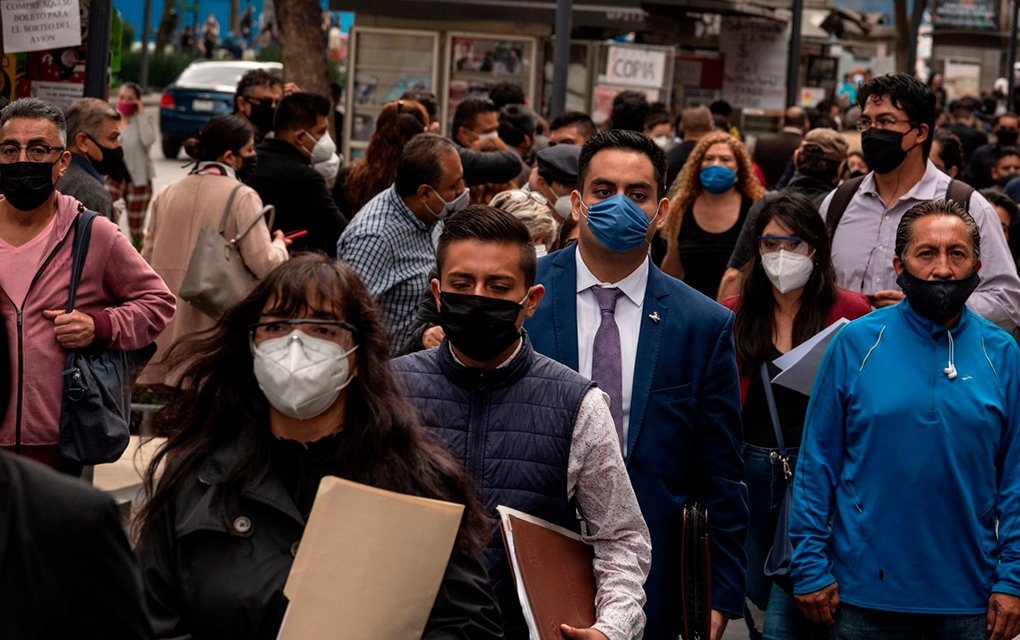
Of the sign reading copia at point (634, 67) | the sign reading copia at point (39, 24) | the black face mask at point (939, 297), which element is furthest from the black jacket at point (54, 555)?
the sign reading copia at point (634, 67)

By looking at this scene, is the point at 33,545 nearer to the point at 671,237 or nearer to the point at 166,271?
the point at 166,271

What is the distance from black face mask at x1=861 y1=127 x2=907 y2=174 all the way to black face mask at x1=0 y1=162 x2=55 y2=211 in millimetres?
3028

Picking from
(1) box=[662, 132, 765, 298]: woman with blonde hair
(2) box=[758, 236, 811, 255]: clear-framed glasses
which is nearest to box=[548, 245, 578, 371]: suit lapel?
(2) box=[758, 236, 811, 255]: clear-framed glasses

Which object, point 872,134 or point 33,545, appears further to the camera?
point 872,134

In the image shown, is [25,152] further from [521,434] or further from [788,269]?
[521,434]

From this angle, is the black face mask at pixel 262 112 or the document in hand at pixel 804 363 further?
the black face mask at pixel 262 112

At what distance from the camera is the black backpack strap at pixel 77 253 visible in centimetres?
622

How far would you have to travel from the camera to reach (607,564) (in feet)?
13.1

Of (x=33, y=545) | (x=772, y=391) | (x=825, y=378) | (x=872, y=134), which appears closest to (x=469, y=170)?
(x=872, y=134)

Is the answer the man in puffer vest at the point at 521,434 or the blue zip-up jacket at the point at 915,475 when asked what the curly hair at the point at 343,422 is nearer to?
the man in puffer vest at the point at 521,434

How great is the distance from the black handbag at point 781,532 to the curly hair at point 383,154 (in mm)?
3614

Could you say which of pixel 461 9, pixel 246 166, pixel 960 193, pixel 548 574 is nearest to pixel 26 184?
pixel 246 166

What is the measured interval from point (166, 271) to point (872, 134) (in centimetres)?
355

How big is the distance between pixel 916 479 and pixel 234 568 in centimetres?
237
